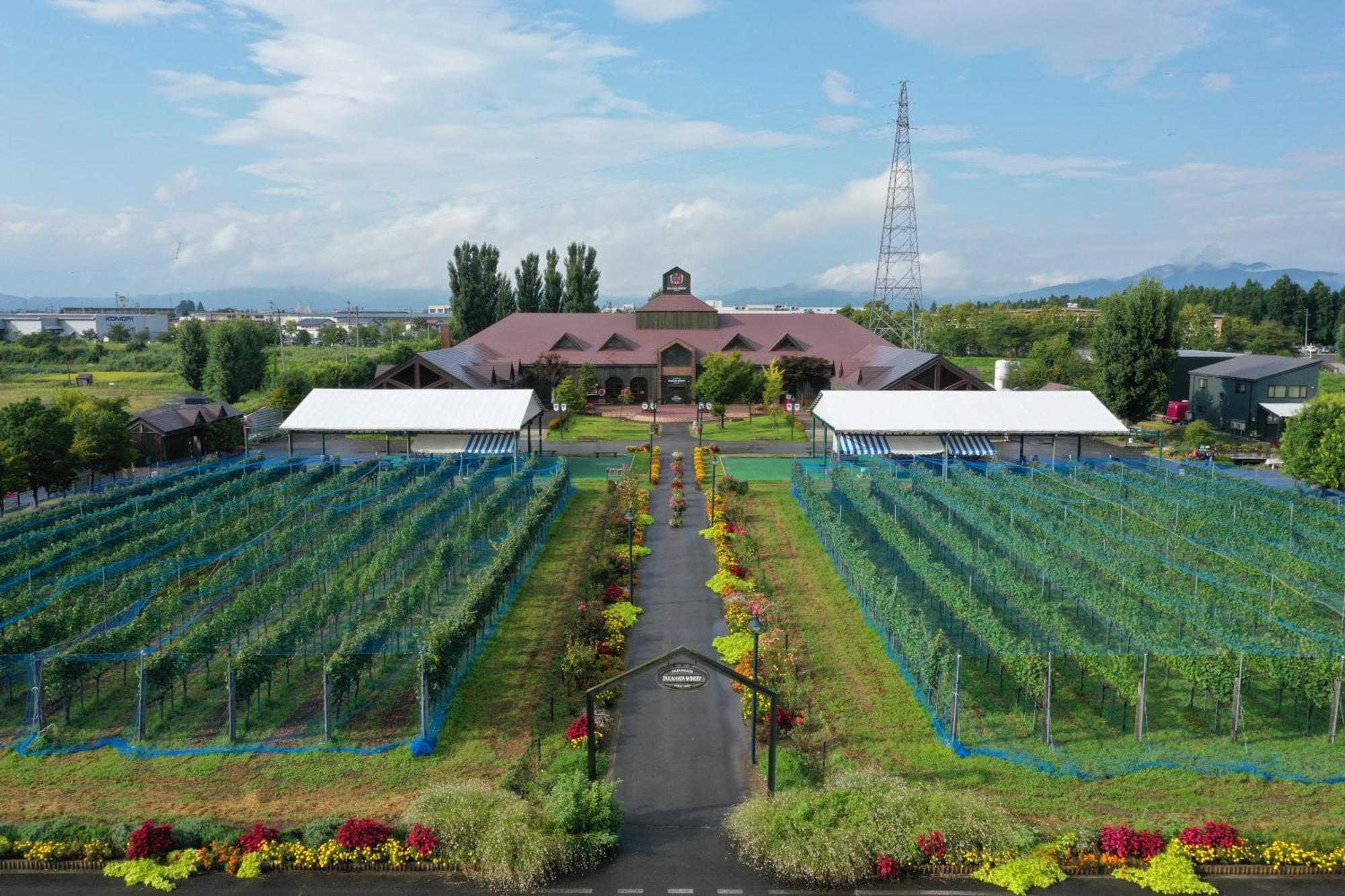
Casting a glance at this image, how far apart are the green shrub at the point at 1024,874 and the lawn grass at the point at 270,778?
9.38 m

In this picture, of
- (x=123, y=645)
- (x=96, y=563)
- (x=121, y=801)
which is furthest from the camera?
(x=96, y=563)

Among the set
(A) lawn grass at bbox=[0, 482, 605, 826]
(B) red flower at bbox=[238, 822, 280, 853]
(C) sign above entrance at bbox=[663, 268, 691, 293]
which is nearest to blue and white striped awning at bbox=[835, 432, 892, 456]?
(A) lawn grass at bbox=[0, 482, 605, 826]

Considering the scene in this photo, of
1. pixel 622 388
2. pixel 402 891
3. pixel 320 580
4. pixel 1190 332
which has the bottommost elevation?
pixel 402 891

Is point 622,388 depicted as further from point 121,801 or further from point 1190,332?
point 1190,332

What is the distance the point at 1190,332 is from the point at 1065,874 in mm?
110734

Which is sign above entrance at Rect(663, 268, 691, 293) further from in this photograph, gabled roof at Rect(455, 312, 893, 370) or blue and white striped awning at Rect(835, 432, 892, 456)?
blue and white striped awning at Rect(835, 432, 892, 456)

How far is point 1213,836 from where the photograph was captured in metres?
15.3

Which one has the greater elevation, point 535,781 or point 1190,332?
point 1190,332

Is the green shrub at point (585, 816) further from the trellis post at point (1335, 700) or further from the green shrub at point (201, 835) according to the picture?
the trellis post at point (1335, 700)

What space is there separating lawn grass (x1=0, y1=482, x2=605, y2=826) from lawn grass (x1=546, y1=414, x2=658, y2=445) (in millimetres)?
41042

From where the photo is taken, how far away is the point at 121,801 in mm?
17141

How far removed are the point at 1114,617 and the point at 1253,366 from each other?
1994 inches

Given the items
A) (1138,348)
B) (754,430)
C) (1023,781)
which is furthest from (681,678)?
(1138,348)

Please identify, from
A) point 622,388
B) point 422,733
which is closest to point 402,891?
point 422,733
